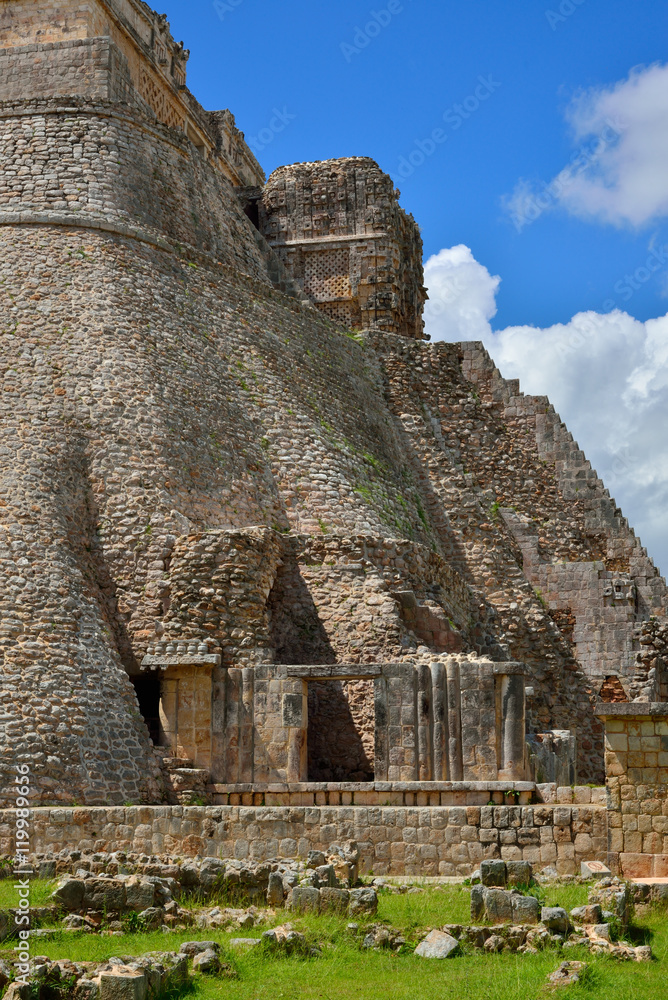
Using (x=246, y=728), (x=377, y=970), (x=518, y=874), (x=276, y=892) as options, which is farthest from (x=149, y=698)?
(x=377, y=970)

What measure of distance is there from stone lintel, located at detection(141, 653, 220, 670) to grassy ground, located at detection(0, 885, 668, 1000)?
21.2 ft

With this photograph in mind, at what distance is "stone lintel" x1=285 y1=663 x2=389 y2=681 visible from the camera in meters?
16.1

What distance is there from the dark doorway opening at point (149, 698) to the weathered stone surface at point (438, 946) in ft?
26.7

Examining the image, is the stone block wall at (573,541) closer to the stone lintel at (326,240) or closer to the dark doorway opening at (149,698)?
the stone lintel at (326,240)

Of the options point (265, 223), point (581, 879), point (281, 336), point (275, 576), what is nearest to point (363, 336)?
point (281, 336)

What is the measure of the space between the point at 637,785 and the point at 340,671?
5.02 metres

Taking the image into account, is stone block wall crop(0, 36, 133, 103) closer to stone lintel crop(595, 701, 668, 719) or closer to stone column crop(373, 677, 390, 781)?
stone column crop(373, 677, 390, 781)

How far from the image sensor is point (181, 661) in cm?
1647

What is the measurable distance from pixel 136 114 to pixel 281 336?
Result: 5.49m

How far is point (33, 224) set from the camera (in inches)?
883

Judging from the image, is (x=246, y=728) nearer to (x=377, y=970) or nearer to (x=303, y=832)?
(x=303, y=832)

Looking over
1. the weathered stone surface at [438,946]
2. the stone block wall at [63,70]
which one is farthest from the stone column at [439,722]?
the stone block wall at [63,70]

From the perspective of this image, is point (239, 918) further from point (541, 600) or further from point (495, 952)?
point (541, 600)

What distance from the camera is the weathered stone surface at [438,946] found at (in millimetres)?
9164
